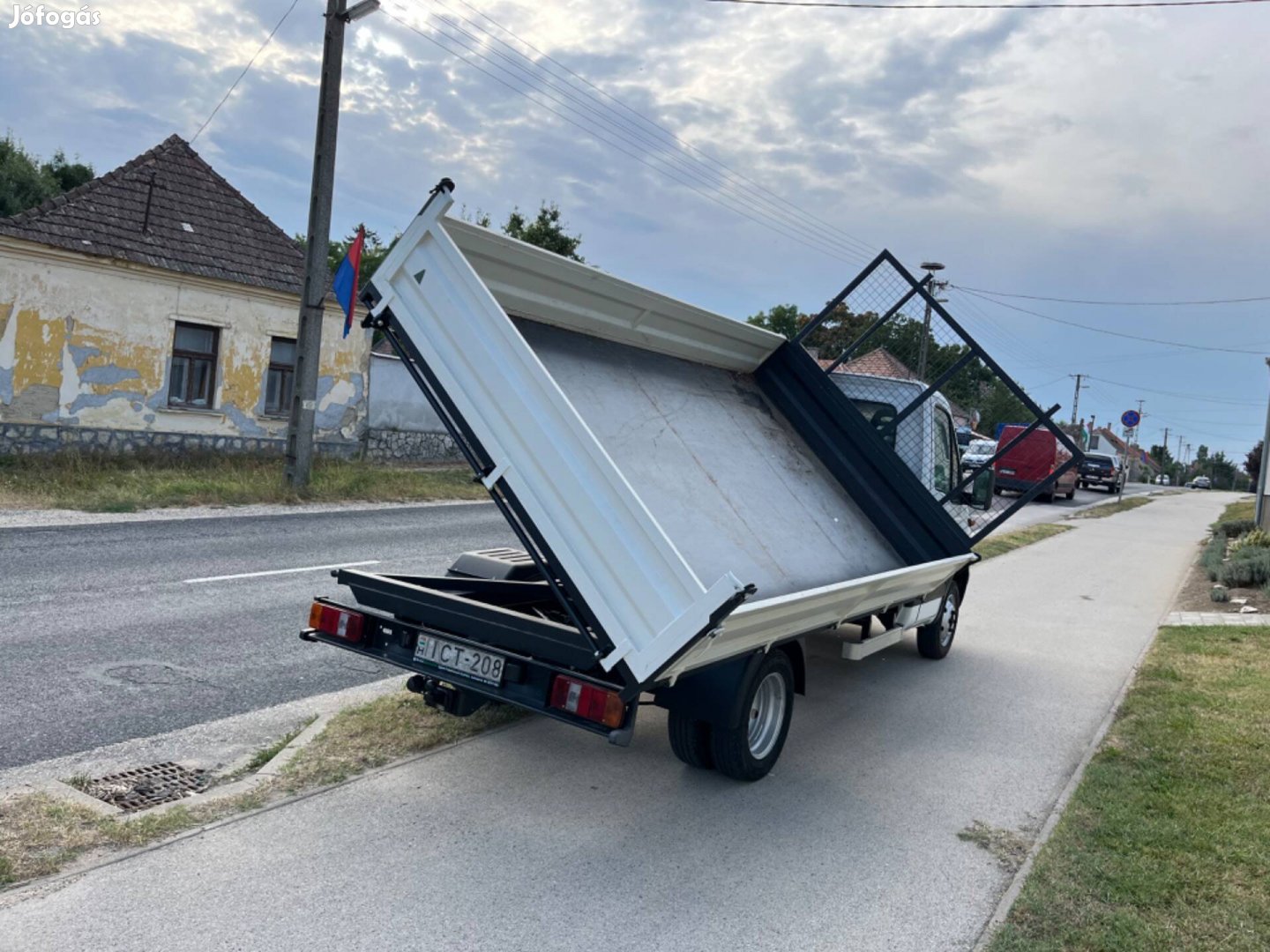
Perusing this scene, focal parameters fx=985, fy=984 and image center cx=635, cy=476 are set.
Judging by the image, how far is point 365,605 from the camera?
511 centimetres

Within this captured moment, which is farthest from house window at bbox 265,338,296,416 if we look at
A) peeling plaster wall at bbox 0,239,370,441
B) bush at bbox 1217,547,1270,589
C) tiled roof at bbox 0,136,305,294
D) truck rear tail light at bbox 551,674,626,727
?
truck rear tail light at bbox 551,674,626,727

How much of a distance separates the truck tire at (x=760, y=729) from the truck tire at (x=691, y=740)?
0.04 m

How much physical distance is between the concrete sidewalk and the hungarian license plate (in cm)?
59

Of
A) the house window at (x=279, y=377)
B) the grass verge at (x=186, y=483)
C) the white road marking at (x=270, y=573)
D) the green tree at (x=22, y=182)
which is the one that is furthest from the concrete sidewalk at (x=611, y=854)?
the green tree at (x=22, y=182)

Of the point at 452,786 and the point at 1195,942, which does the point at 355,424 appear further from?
the point at 1195,942

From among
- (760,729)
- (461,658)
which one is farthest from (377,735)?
(760,729)

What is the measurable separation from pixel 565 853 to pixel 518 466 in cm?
161

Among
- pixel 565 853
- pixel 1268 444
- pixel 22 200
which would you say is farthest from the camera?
pixel 22 200

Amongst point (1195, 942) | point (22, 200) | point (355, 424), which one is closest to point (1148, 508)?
point (355, 424)

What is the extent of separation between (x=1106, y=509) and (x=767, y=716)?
98.6 ft

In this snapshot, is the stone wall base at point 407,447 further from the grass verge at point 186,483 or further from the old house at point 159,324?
the grass verge at point 186,483

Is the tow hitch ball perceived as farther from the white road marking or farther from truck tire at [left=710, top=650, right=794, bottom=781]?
the white road marking

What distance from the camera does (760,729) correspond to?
505 centimetres

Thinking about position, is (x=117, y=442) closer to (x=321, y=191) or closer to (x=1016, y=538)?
(x=321, y=191)
